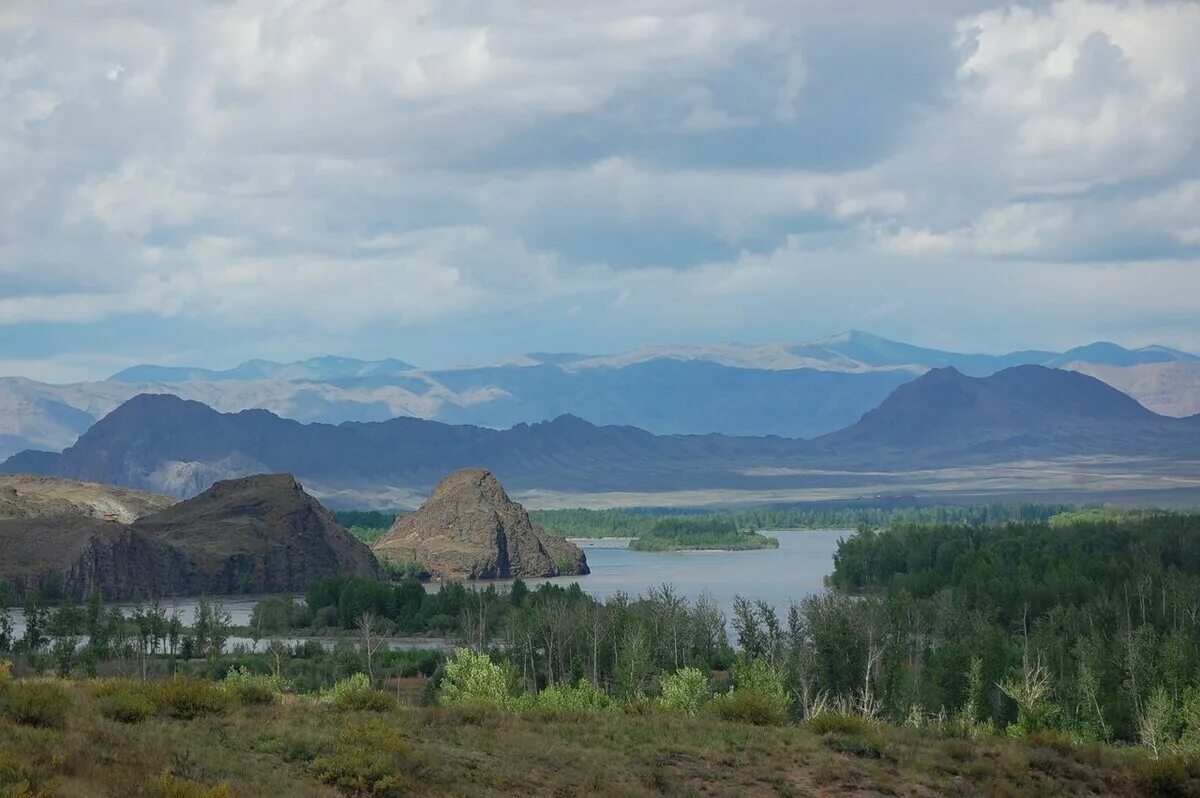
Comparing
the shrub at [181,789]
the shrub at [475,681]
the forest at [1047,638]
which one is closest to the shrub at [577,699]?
the shrub at [475,681]

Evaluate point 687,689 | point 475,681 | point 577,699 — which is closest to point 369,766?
point 577,699

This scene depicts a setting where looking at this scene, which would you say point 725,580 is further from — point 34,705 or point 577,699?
point 34,705

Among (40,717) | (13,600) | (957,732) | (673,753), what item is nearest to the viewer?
(40,717)

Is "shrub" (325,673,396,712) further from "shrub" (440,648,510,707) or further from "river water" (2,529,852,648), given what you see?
"river water" (2,529,852,648)

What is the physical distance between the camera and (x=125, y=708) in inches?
1217

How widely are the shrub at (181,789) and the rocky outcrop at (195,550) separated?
13393 centimetres

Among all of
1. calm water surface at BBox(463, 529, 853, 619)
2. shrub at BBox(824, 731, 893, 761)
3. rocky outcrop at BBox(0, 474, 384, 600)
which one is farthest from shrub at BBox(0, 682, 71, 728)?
rocky outcrop at BBox(0, 474, 384, 600)

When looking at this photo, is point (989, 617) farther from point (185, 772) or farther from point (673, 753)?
point (185, 772)

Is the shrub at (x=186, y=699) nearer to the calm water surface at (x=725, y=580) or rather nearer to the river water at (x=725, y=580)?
the river water at (x=725, y=580)

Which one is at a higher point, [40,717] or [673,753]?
[40,717]

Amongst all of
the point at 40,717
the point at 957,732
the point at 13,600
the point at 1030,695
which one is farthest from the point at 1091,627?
the point at 13,600

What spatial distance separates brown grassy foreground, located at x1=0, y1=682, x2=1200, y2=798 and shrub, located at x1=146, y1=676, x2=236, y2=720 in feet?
0.13

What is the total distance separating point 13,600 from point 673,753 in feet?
415

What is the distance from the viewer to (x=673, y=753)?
114 ft
